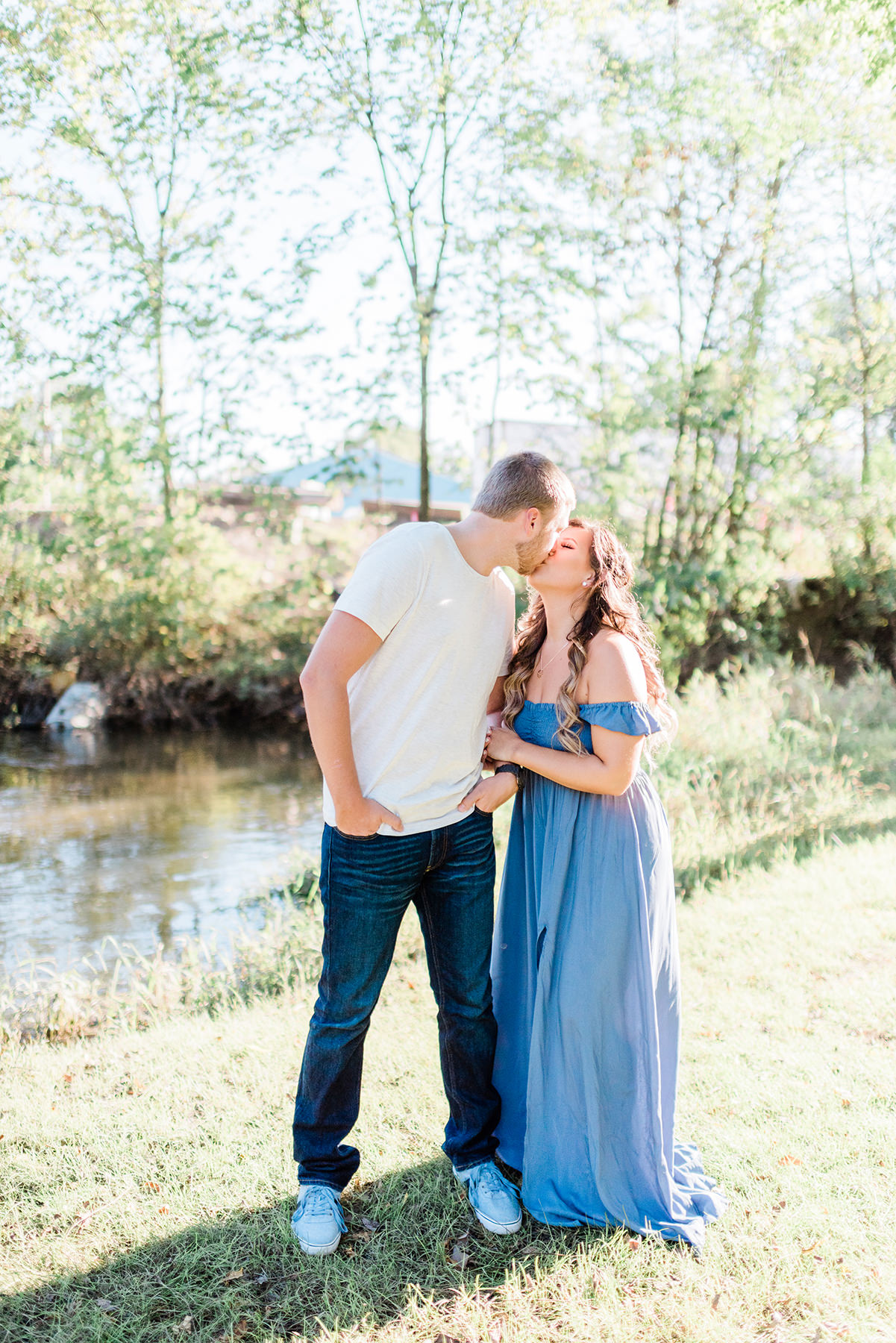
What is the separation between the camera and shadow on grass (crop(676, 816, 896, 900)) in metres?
5.92

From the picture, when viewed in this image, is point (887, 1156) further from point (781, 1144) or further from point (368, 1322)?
point (368, 1322)

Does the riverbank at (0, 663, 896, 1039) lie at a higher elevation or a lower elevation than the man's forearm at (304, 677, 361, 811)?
lower

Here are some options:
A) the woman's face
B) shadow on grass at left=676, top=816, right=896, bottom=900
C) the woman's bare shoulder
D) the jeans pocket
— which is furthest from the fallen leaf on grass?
shadow on grass at left=676, top=816, right=896, bottom=900

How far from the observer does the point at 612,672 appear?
262 centimetres

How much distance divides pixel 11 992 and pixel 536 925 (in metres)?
3.87

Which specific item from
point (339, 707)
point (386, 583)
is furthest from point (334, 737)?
point (386, 583)

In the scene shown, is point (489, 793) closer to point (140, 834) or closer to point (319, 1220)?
point (319, 1220)

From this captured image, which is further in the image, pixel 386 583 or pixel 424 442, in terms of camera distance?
pixel 424 442

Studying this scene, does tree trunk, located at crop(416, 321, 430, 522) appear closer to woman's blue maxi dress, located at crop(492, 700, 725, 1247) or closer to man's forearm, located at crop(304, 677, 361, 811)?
woman's blue maxi dress, located at crop(492, 700, 725, 1247)

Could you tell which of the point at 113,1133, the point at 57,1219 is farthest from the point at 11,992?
the point at 57,1219

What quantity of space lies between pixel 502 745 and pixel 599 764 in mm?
306

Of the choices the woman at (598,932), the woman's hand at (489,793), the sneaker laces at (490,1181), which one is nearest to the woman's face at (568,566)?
the woman at (598,932)

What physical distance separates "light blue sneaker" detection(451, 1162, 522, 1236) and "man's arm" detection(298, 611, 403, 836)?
43.6 inches

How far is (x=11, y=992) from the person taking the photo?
17.6 feet
